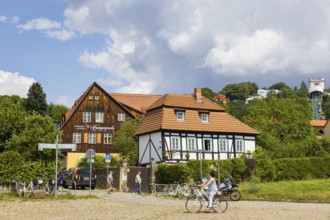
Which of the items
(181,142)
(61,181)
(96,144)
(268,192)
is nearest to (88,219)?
(268,192)

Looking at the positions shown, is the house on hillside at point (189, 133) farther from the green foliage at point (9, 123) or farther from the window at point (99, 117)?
the green foliage at point (9, 123)

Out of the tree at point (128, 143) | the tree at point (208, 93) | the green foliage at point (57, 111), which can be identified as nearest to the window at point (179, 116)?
the tree at point (128, 143)

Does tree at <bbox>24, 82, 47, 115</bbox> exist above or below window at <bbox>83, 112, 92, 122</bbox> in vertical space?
above

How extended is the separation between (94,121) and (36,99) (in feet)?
64.2

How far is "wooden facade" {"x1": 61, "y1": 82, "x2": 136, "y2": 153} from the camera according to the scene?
2479 inches

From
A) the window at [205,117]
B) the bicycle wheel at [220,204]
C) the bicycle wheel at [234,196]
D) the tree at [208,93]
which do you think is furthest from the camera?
the tree at [208,93]

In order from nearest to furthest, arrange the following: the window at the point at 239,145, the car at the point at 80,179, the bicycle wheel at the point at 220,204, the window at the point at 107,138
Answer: the bicycle wheel at the point at 220,204 → the car at the point at 80,179 → the window at the point at 239,145 → the window at the point at 107,138

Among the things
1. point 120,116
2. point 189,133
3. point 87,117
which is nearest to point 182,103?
point 189,133

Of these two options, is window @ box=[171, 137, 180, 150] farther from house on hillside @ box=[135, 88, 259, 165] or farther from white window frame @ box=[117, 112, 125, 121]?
white window frame @ box=[117, 112, 125, 121]

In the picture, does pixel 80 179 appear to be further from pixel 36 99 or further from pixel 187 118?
pixel 36 99

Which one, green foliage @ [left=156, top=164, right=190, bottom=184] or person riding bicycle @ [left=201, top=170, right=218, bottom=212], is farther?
green foliage @ [left=156, top=164, right=190, bottom=184]

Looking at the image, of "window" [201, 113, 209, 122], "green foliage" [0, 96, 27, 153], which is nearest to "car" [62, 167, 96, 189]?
Answer: "green foliage" [0, 96, 27, 153]

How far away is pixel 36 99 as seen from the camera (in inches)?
3118

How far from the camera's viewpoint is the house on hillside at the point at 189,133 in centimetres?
4519
